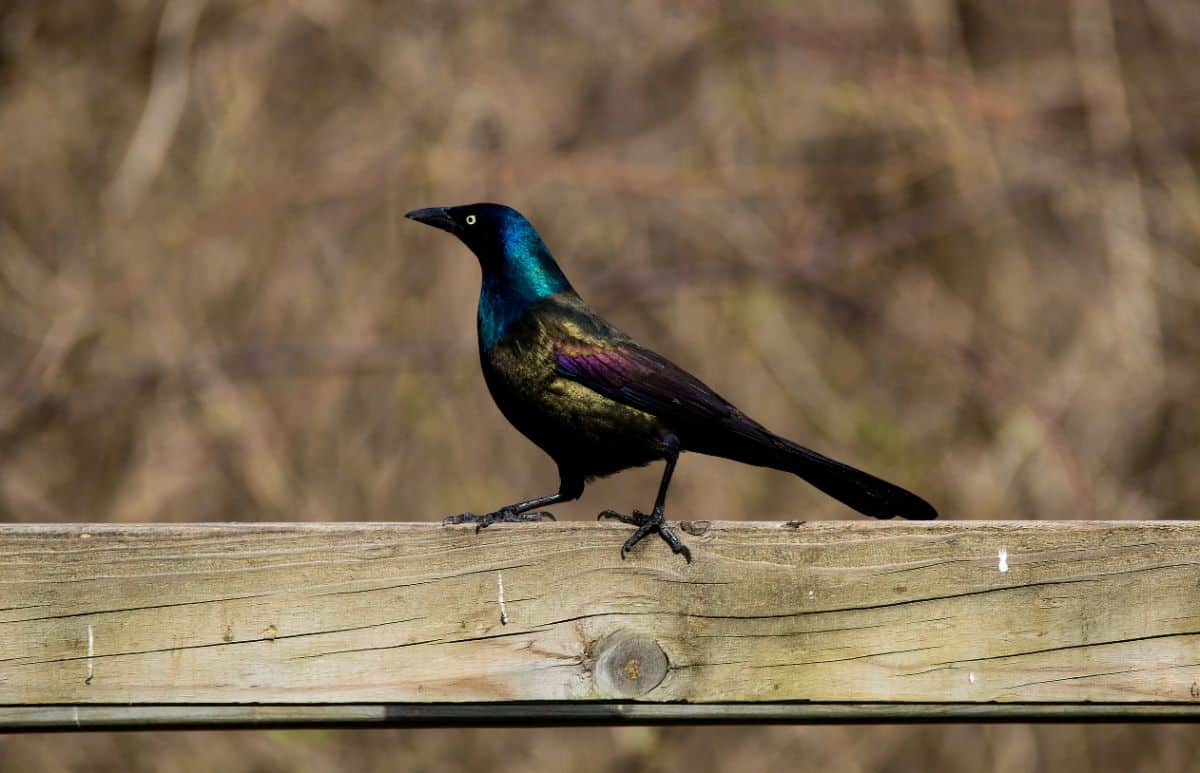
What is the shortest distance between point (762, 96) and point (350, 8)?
5.66 feet

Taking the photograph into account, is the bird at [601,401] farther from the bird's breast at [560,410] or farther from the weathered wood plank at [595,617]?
the weathered wood plank at [595,617]

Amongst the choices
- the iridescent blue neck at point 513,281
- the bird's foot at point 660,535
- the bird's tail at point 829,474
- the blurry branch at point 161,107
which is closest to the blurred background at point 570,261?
the blurry branch at point 161,107

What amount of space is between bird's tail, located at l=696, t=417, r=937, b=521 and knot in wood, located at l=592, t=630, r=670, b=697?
2.42 ft

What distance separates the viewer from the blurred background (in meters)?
5.46

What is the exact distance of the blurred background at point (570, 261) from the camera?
546cm

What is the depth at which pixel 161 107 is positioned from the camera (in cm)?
566

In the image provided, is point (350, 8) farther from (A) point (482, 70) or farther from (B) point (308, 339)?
(B) point (308, 339)

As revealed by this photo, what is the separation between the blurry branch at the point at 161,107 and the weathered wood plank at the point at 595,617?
147 inches

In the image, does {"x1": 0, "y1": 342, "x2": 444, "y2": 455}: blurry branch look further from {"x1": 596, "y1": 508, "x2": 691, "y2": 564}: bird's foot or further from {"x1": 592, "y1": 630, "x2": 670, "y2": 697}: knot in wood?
{"x1": 592, "y1": 630, "x2": 670, "y2": 697}: knot in wood

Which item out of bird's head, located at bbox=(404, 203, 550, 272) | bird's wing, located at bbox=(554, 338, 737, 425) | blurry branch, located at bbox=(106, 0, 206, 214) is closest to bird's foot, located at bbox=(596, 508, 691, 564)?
bird's wing, located at bbox=(554, 338, 737, 425)

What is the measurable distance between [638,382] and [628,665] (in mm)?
1081

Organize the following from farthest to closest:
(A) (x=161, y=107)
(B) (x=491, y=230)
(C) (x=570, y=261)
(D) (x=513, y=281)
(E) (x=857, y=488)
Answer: (C) (x=570, y=261) → (A) (x=161, y=107) → (B) (x=491, y=230) → (D) (x=513, y=281) → (E) (x=857, y=488)

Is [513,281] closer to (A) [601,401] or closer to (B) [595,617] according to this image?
(A) [601,401]

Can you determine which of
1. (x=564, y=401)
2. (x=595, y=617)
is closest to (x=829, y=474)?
(x=564, y=401)
